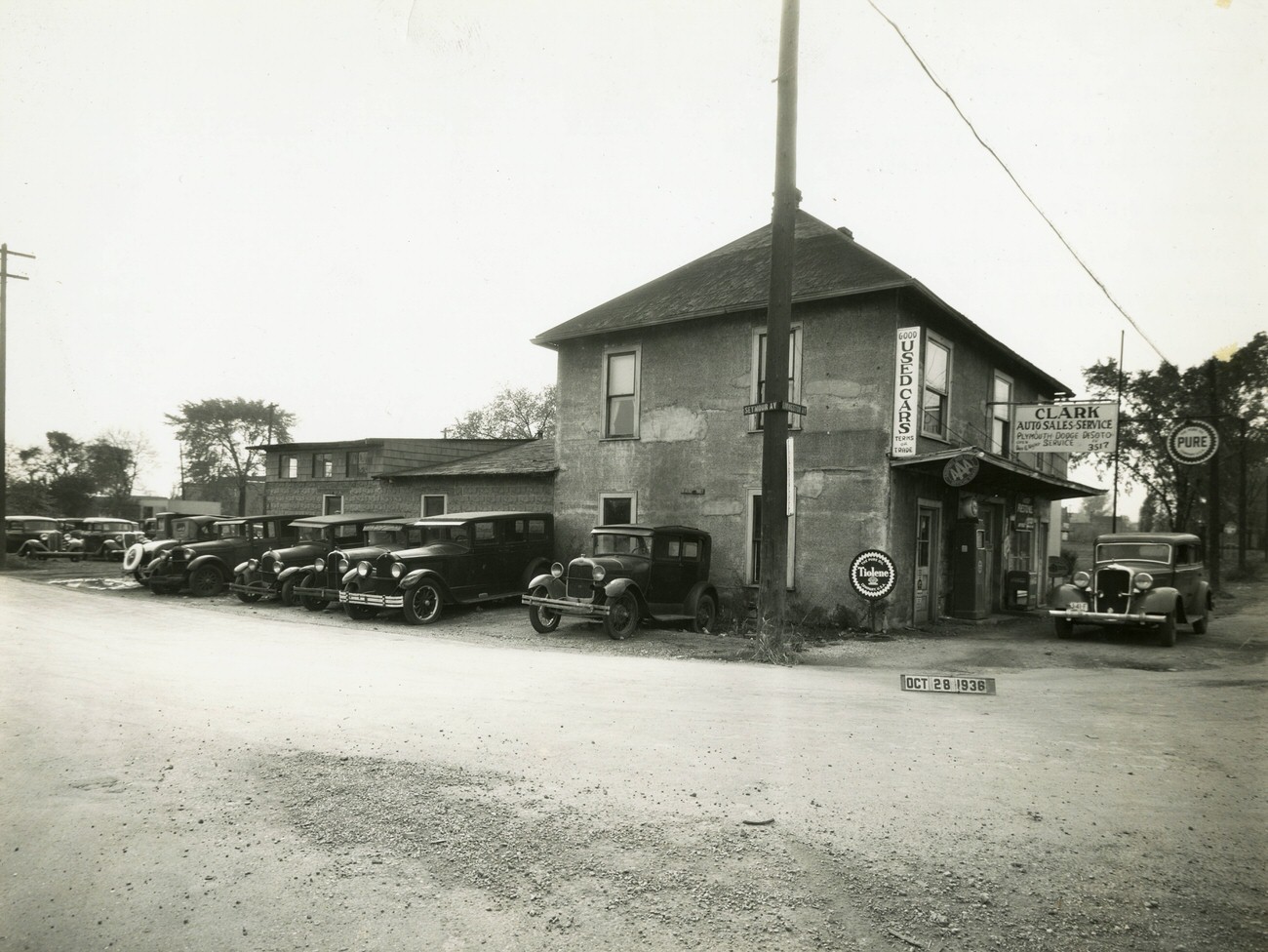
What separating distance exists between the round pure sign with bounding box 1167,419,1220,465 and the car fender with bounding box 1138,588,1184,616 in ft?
21.5

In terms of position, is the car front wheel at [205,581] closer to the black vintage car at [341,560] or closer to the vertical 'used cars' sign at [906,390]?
the black vintage car at [341,560]

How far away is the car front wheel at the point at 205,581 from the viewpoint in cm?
1841

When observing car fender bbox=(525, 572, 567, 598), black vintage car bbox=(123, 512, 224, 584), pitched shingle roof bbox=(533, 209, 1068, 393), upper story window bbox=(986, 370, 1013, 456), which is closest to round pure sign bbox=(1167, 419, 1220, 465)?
pitched shingle roof bbox=(533, 209, 1068, 393)

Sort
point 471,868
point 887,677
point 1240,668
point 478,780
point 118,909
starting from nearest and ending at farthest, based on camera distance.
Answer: point 118,909 → point 471,868 → point 478,780 → point 887,677 → point 1240,668

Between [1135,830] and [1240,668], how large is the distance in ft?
24.6

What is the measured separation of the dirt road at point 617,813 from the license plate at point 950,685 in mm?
259

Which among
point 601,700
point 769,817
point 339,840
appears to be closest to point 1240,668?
point 601,700

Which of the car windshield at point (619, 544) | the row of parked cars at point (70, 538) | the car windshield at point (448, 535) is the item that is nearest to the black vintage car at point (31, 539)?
the row of parked cars at point (70, 538)

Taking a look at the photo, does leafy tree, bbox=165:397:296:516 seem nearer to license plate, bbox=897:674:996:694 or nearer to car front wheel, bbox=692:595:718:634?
car front wheel, bbox=692:595:718:634

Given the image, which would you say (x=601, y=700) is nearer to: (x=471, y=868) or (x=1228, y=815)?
(x=471, y=868)

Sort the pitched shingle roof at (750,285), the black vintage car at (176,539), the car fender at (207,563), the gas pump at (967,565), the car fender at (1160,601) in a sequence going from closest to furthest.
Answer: the car fender at (1160,601)
the pitched shingle roof at (750,285)
the gas pump at (967,565)
the car fender at (207,563)
the black vintage car at (176,539)

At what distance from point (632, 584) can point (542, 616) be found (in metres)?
1.69

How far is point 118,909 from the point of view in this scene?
295cm

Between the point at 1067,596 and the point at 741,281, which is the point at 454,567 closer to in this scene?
the point at 741,281
